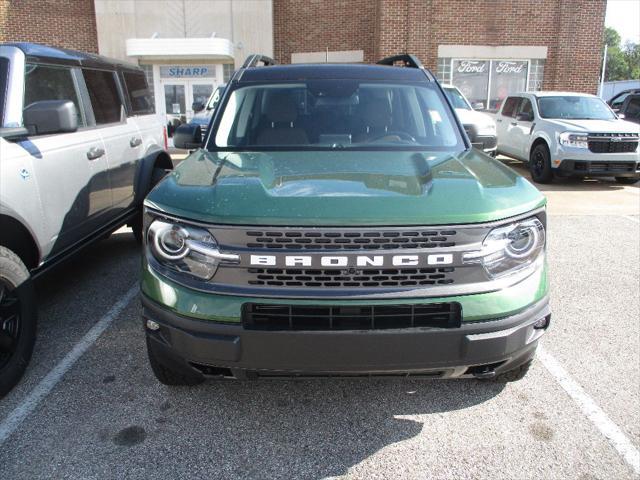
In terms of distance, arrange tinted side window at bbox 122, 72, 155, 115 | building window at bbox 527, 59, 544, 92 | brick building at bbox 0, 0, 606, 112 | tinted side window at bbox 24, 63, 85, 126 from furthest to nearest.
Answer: building window at bbox 527, 59, 544, 92, brick building at bbox 0, 0, 606, 112, tinted side window at bbox 122, 72, 155, 115, tinted side window at bbox 24, 63, 85, 126

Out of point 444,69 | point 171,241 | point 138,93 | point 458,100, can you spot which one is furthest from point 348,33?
point 171,241

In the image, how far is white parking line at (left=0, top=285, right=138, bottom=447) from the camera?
2.84 metres

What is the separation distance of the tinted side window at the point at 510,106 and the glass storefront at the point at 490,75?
564 cm

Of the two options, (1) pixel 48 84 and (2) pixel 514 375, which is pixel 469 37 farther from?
(2) pixel 514 375

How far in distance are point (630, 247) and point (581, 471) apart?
15.5 ft

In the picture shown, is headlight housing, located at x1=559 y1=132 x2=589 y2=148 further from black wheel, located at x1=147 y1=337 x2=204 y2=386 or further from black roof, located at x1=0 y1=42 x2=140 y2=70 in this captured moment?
black wheel, located at x1=147 y1=337 x2=204 y2=386

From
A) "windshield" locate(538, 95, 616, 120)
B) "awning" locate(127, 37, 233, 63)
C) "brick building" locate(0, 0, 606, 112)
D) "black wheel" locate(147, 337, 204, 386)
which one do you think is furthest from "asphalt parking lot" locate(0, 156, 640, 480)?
"brick building" locate(0, 0, 606, 112)

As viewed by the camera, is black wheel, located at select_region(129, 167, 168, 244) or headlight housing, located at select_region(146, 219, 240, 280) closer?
headlight housing, located at select_region(146, 219, 240, 280)

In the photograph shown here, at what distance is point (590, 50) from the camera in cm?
1867

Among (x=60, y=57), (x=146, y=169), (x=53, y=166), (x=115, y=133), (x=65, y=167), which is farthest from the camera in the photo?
(x=146, y=169)

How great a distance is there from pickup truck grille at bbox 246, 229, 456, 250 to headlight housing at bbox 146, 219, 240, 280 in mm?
196

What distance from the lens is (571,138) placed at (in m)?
10.5

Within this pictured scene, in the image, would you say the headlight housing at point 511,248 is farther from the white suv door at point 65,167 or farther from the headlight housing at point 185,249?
the white suv door at point 65,167

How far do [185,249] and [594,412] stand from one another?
7.57 ft
